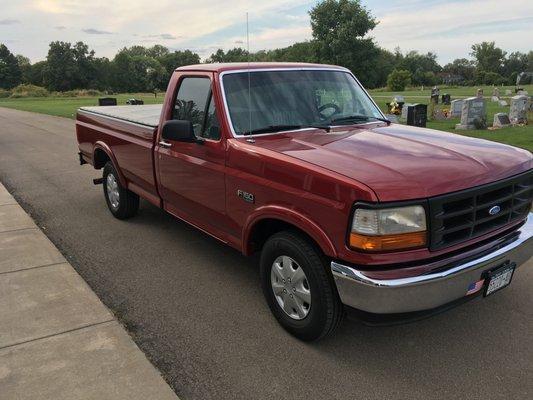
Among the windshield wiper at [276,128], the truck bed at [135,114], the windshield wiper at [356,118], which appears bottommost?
the truck bed at [135,114]

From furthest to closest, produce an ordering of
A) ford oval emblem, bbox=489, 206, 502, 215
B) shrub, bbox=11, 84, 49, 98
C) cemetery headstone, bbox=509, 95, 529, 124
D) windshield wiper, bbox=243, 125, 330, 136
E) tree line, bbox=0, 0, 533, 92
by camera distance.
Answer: tree line, bbox=0, 0, 533, 92 < shrub, bbox=11, 84, 49, 98 < cemetery headstone, bbox=509, 95, 529, 124 < windshield wiper, bbox=243, 125, 330, 136 < ford oval emblem, bbox=489, 206, 502, 215

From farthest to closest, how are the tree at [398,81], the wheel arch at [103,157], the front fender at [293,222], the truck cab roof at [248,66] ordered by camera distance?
the tree at [398,81] → the wheel arch at [103,157] → the truck cab roof at [248,66] → the front fender at [293,222]

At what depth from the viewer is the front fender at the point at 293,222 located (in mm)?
2995

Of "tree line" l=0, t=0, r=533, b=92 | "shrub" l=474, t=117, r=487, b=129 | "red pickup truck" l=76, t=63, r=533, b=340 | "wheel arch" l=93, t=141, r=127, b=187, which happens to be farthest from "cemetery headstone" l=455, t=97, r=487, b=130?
"tree line" l=0, t=0, r=533, b=92

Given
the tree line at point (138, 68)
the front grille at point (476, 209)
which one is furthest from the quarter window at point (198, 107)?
the tree line at point (138, 68)

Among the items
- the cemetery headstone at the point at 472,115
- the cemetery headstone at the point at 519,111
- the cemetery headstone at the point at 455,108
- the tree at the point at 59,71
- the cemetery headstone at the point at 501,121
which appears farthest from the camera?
the tree at the point at 59,71

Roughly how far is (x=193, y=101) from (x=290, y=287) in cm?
210

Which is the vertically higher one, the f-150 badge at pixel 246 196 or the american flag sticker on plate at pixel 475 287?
the f-150 badge at pixel 246 196

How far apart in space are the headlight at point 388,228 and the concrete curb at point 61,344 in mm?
1464

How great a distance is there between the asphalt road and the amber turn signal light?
0.87 metres

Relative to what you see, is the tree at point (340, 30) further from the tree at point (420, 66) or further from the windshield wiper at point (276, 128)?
the windshield wiper at point (276, 128)

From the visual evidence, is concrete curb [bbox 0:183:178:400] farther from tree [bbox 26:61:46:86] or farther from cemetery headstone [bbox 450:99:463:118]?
tree [bbox 26:61:46:86]

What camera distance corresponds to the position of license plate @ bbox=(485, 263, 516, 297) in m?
3.14

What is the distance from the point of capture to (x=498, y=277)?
3.20 meters
